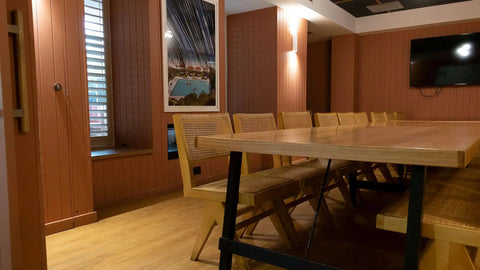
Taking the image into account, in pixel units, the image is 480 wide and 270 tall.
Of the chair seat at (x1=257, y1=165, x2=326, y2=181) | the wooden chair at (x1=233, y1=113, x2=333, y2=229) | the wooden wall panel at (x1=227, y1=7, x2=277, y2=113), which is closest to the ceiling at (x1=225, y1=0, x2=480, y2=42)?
the wooden wall panel at (x1=227, y1=7, x2=277, y2=113)

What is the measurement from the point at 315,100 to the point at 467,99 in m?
2.82

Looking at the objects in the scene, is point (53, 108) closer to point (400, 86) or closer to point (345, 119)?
point (345, 119)

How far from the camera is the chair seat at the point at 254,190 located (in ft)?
5.27

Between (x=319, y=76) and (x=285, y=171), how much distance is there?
567 cm

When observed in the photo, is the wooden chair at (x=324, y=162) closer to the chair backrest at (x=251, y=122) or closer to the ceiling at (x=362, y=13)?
the chair backrest at (x=251, y=122)

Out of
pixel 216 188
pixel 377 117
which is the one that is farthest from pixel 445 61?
pixel 216 188

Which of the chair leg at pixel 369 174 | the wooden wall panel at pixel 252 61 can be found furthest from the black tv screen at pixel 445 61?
the chair leg at pixel 369 174

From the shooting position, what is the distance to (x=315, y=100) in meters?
7.55

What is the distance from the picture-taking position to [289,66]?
525 cm

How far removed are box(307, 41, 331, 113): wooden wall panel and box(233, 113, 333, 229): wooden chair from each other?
5269 mm

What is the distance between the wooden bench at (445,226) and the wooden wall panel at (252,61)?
3712mm

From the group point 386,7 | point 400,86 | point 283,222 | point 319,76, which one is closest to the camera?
point 283,222

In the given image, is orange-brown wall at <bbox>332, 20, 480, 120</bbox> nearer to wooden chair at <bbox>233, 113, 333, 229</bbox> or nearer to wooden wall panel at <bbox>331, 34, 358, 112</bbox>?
wooden wall panel at <bbox>331, 34, 358, 112</bbox>

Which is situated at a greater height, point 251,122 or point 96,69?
point 96,69
